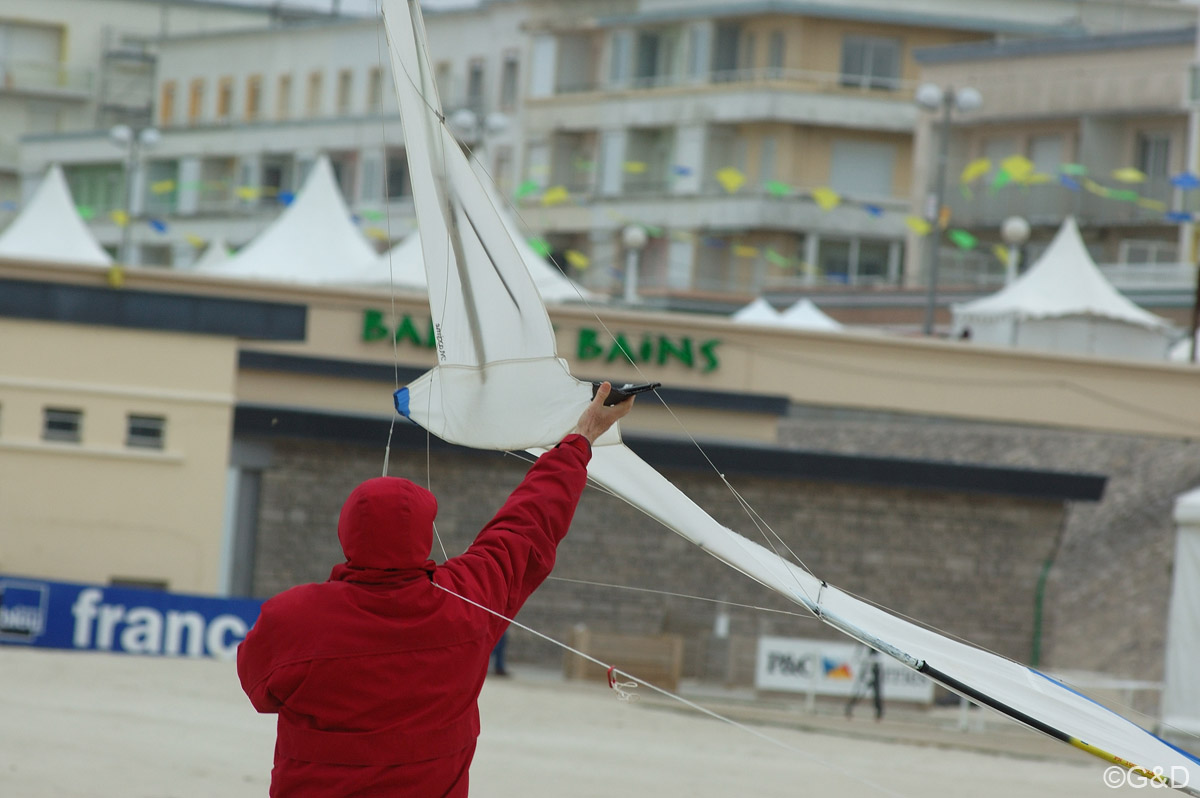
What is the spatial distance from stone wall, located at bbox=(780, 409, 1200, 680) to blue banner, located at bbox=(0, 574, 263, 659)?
1070 centimetres

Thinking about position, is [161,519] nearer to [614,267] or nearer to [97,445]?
[97,445]

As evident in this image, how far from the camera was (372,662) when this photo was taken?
4312 mm

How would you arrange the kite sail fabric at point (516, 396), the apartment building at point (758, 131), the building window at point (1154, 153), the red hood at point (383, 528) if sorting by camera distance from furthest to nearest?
the apartment building at point (758, 131)
the building window at point (1154, 153)
the kite sail fabric at point (516, 396)
the red hood at point (383, 528)

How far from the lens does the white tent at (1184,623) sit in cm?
1788

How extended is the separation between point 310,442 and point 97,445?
287 centimetres

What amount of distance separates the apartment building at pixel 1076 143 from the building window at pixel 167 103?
116 ft

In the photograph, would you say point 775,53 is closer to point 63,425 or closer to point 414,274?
point 414,274

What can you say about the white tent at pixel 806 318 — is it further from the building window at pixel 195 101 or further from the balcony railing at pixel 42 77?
the balcony railing at pixel 42 77

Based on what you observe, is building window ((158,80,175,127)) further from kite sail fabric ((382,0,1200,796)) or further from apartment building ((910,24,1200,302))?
kite sail fabric ((382,0,1200,796))

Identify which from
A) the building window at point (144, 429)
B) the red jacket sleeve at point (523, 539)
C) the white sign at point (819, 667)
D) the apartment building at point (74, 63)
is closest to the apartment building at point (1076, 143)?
the white sign at point (819, 667)

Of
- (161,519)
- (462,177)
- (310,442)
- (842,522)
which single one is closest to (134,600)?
(161,519)

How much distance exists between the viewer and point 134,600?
18969 mm

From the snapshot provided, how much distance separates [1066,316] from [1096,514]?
3.77 meters

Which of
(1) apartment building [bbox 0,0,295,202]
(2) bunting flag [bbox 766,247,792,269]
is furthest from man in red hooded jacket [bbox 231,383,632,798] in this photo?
(1) apartment building [bbox 0,0,295,202]
